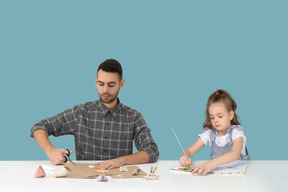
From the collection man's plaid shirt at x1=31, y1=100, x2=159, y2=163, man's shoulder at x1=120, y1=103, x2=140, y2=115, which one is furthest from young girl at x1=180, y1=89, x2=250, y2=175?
man's shoulder at x1=120, y1=103, x2=140, y2=115

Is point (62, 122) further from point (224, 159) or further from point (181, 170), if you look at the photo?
point (224, 159)

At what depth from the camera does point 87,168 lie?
9.87 feet

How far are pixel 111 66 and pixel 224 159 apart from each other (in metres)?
1.26

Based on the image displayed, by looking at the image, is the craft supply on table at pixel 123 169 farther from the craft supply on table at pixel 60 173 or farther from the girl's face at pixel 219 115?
the girl's face at pixel 219 115

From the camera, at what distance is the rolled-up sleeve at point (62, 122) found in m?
3.72

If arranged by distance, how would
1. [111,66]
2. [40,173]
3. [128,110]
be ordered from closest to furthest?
1. [40,173]
2. [111,66]
3. [128,110]

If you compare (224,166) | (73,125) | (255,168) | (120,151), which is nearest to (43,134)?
(73,125)

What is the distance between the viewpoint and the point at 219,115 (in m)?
3.19

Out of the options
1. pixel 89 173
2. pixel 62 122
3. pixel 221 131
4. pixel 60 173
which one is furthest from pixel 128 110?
pixel 60 173

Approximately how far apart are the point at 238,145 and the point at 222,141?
22cm

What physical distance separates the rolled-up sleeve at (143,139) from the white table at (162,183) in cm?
42

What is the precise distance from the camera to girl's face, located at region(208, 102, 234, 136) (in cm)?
319

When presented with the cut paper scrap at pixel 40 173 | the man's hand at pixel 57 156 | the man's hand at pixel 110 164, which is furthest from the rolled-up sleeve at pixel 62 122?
the cut paper scrap at pixel 40 173

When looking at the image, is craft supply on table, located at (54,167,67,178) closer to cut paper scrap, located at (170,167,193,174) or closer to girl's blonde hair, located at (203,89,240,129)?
cut paper scrap, located at (170,167,193,174)
